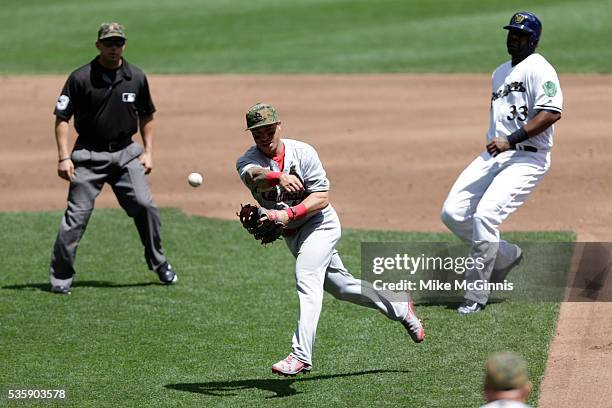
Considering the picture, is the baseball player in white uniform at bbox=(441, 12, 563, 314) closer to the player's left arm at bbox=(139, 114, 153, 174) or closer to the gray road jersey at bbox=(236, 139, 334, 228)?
the gray road jersey at bbox=(236, 139, 334, 228)

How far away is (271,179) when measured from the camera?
7117 mm

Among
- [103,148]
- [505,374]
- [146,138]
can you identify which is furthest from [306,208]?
[146,138]

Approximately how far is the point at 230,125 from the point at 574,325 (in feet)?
35.0

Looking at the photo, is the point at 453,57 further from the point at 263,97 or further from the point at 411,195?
the point at 411,195

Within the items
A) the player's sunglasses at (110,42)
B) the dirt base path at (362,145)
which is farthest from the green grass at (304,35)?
the player's sunglasses at (110,42)

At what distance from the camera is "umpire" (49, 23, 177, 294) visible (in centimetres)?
981

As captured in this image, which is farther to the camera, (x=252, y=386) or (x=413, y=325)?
(x=413, y=325)

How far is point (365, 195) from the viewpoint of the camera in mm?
14273

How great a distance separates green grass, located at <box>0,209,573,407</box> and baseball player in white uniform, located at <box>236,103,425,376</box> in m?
0.41

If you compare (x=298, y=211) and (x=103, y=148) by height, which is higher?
(x=298, y=211)

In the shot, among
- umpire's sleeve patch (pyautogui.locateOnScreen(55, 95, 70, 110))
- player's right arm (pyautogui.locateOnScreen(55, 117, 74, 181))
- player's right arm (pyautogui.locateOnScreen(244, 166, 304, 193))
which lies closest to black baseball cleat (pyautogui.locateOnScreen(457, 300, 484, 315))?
player's right arm (pyautogui.locateOnScreen(244, 166, 304, 193))

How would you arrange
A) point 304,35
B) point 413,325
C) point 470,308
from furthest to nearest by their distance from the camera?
point 304,35
point 470,308
point 413,325

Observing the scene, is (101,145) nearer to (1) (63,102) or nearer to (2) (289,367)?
(1) (63,102)

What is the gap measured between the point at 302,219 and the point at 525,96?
2.63 meters
